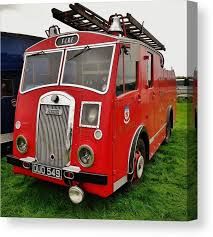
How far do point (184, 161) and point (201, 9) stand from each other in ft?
4.12

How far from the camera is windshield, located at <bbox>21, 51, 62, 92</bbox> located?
3.30 m

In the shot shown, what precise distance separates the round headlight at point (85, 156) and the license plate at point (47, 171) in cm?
19

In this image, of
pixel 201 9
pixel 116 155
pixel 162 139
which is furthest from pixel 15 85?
pixel 201 9

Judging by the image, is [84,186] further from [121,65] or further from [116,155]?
[121,65]

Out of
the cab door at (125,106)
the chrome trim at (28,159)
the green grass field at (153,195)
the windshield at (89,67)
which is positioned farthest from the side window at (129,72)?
the chrome trim at (28,159)

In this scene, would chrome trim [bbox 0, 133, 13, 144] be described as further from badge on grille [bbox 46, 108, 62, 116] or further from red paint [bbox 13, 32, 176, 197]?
badge on grille [bbox 46, 108, 62, 116]

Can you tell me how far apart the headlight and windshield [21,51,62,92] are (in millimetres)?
359

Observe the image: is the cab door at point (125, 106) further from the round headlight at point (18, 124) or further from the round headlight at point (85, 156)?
the round headlight at point (18, 124)

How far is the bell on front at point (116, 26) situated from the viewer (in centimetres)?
329

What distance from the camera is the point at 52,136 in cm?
324

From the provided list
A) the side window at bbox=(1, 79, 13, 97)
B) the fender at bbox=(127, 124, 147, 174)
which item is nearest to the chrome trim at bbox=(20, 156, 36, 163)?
the side window at bbox=(1, 79, 13, 97)

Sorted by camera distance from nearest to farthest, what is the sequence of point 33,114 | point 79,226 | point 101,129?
point 101,129 < point 33,114 < point 79,226

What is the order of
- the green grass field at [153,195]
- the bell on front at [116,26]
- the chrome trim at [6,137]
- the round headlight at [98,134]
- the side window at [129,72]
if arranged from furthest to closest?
the chrome trim at [6,137] → the green grass field at [153,195] → the bell on front at [116,26] → the side window at [129,72] → the round headlight at [98,134]

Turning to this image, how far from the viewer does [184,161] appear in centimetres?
342
